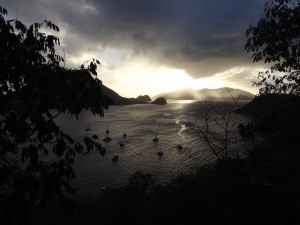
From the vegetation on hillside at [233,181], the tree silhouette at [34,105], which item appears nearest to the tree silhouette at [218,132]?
the vegetation on hillside at [233,181]

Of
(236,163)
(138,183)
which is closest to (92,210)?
(138,183)

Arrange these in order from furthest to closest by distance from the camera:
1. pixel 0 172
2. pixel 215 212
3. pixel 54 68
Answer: pixel 215 212 → pixel 54 68 → pixel 0 172

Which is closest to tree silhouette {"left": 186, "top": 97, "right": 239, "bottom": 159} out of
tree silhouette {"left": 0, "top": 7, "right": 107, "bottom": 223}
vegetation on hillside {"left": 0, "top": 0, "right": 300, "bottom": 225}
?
vegetation on hillside {"left": 0, "top": 0, "right": 300, "bottom": 225}

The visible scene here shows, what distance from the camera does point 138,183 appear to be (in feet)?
79.9

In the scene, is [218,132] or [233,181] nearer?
[233,181]

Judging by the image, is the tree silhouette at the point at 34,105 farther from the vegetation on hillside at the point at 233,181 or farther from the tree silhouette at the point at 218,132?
the tree silhouette at the point at 218,132

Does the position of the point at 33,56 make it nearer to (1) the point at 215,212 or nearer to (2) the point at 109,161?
(1) the point at 215,212

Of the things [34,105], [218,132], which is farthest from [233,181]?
[218,132]

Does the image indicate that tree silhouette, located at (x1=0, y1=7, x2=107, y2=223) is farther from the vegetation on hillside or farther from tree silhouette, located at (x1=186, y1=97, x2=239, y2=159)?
tree silhouette, located at (x1=186, y1=97, x2=239, y2=159)

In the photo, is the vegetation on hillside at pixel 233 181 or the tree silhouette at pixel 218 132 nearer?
the vegetation on hillside at pixel 233 181

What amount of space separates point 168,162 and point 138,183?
70.1 ft

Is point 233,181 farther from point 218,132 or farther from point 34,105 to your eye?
point 218,132

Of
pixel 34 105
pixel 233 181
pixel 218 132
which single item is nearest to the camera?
pixel 34 105

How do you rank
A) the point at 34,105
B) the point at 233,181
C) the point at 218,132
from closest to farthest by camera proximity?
the point at 34,105, the point at 233,181, the point at 218,132
